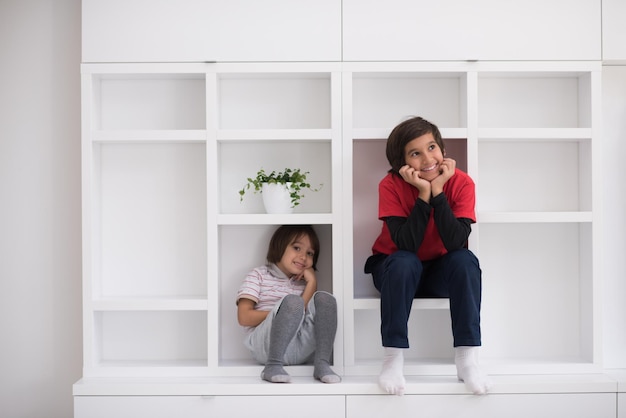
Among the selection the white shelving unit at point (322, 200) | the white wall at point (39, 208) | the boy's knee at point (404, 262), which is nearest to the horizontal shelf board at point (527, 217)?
the white shelving unit at point (322, 200)

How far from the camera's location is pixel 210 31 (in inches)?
87.1

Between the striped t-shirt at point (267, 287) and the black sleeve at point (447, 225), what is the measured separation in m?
0.58

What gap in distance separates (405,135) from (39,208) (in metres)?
1.41

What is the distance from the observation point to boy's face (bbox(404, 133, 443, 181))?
2115 mm

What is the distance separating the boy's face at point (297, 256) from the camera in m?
2.30

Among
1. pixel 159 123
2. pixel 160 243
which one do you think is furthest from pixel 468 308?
pixel 159 123

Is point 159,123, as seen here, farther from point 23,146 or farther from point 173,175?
point 23,146

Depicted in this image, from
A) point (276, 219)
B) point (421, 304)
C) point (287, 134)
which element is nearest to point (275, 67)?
point (287, 134)

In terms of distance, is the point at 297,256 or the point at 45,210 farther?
the point at 45,210

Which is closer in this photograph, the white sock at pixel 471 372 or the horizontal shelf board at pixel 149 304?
the white sock at pixel 471 372

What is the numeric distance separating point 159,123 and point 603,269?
178 centimetres

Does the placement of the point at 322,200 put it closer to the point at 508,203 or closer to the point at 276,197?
the point at 276,197

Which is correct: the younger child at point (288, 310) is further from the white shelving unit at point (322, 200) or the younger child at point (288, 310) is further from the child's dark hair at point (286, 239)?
the white shelving unit at point (322, 200)

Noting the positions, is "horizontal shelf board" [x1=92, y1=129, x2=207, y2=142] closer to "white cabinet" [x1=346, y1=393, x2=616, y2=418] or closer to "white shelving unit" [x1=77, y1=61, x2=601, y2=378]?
"white shelving unit" [x1=77, y1=61, x2=601, y2=378]
